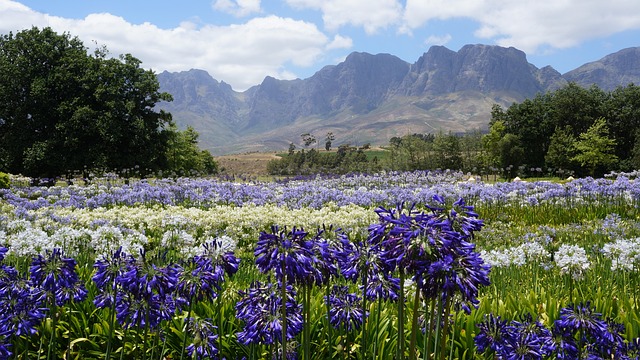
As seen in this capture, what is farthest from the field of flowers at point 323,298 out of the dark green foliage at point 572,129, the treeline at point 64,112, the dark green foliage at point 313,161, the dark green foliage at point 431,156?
the dark green foliage at point 313,161

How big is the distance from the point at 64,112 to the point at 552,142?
51394 millimetres

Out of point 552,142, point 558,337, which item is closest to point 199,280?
point 558,337

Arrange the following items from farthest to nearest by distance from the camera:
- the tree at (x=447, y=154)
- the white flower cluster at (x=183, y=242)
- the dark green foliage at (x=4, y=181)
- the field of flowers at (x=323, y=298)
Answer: the tree at (x=447, y=154) → the dark green foliage at (x=4, y=181) → the white flower cluster at (x=183, y=242) → the field of flowers at (x=323, y=298)

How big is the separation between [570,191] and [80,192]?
18.2m

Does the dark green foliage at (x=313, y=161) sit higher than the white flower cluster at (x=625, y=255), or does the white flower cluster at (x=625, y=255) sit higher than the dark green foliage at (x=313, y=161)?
the white flower cluster at (x=625, y=255)

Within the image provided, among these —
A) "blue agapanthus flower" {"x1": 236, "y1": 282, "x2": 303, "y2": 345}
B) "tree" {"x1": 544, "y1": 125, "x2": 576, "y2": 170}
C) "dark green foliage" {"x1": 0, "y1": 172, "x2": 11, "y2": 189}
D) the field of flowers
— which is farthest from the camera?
"tree" {"x1": 544, "y1": 125, "x2": 576, "y2": 170}

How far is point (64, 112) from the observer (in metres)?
32.2

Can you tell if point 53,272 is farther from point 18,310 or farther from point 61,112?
point 61,112

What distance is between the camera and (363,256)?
118 inches

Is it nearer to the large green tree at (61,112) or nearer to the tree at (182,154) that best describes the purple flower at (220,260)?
the large green tree at (61,112)

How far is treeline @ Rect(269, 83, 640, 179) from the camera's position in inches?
2029

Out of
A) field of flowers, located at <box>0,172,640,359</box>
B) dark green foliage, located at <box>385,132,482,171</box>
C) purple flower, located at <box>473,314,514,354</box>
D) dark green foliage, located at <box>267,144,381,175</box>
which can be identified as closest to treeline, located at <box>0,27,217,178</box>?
field of flowers, located at <box>0,172,640,359</box>

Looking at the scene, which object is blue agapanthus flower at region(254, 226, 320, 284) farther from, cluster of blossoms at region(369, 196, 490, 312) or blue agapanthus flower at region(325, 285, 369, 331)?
blue agapanthus flower at region(325, 285, 369, 331)

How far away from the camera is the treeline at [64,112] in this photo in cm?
3169
